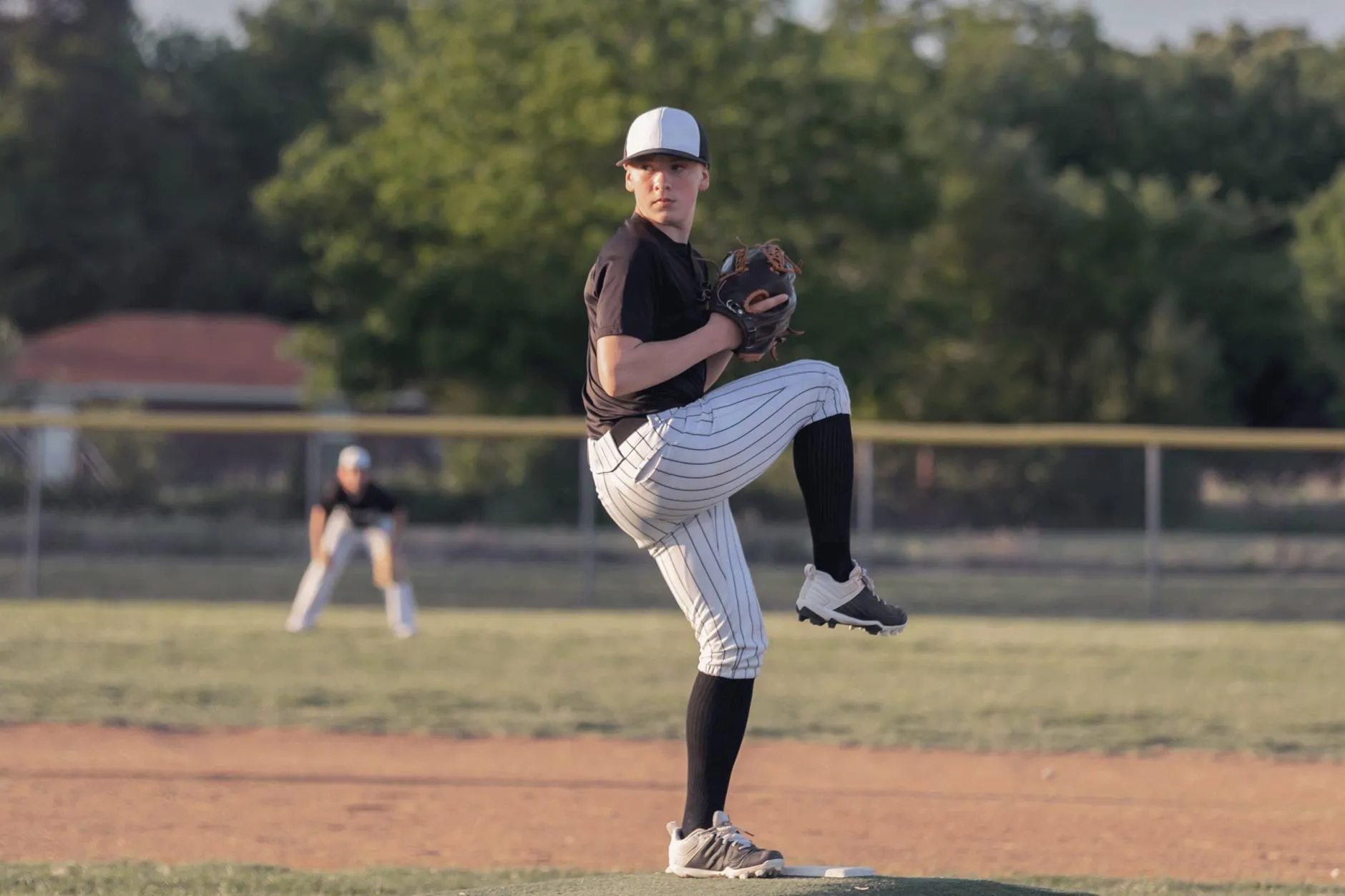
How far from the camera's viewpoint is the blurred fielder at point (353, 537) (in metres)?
14.9

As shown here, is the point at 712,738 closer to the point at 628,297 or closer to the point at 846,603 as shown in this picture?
the point at 846,603

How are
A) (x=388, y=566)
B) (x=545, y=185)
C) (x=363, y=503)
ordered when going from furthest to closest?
(x=545, y=185)
(x=363, y=503)
(x=388, y=566)

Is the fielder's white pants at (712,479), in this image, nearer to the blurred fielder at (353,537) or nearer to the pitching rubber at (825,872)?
the pitching rubber at (825,872)

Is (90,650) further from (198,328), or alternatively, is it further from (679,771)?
(198,328)

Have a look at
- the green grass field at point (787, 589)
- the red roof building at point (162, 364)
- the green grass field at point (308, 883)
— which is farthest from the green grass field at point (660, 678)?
the red roof building at point (162, 364)

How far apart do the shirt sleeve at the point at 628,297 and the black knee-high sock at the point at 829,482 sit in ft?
1.69

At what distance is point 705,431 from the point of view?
14.1 ft

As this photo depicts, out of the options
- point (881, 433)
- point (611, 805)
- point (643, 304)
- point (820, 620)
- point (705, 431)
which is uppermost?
point (881, 433)

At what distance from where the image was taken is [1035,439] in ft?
61.1

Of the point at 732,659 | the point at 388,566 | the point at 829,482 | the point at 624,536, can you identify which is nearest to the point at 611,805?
the point at 732,659

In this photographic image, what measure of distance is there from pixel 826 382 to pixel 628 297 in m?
0.60

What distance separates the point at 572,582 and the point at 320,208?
56.0 ft

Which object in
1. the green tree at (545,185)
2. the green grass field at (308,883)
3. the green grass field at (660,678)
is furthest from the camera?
the green tree at (545,185)

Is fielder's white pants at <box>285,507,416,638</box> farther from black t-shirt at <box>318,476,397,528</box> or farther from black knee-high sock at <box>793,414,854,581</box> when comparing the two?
black knee-high sock at <box>793,414,854,581</box>
